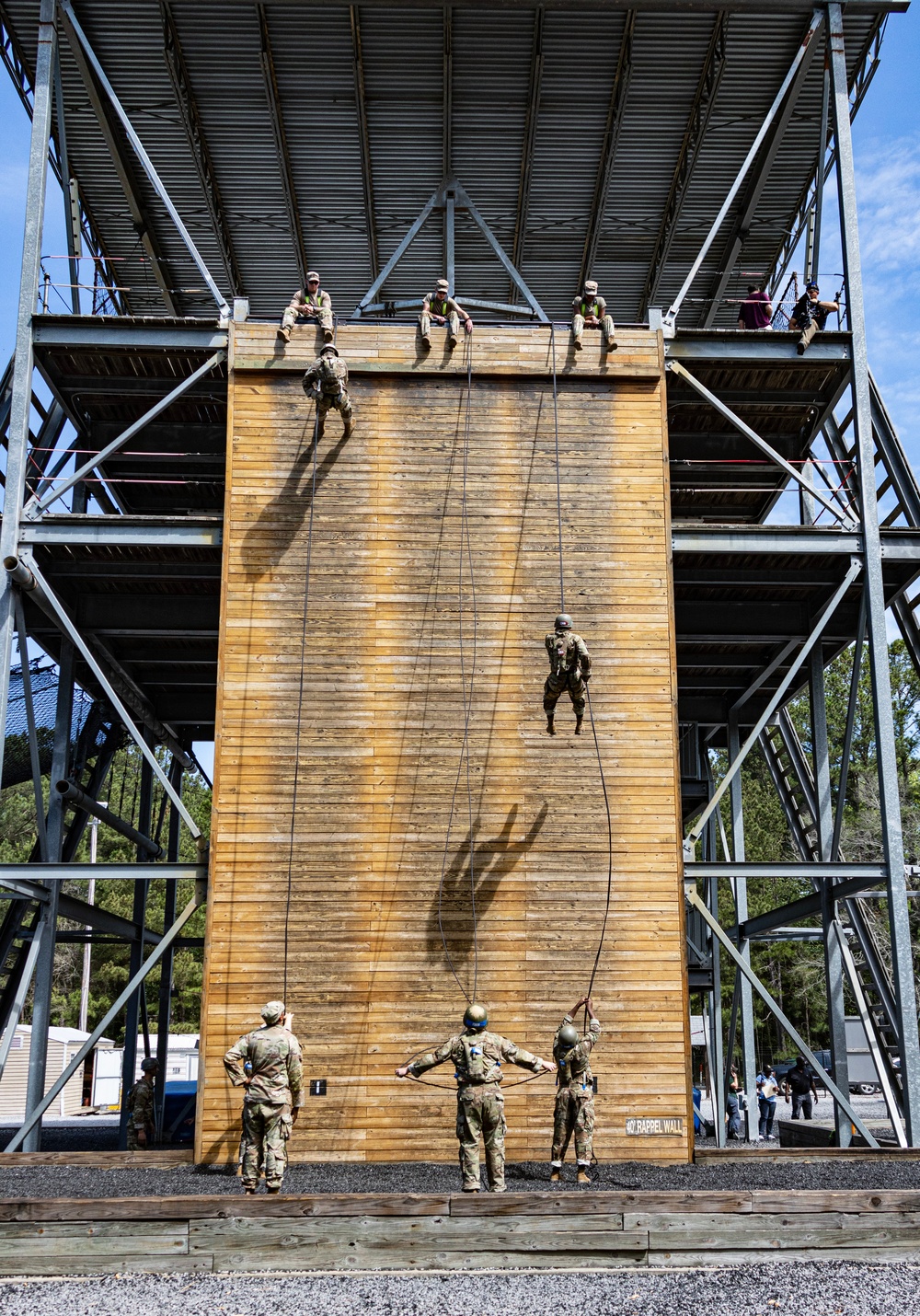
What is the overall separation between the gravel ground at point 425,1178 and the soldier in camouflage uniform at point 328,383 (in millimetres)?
9994

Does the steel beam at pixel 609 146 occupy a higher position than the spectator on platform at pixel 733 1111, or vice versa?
the steel beam at pixel 609 146

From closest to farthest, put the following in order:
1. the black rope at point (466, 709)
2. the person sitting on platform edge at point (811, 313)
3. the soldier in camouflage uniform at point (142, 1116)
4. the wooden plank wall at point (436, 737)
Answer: the wooden plank wall at point (436, 737)
the black rope at point (466, 709)
the person sitting on platform edge at point (811, 313)
the soldier in camouflage uniform at point (142, 1116)

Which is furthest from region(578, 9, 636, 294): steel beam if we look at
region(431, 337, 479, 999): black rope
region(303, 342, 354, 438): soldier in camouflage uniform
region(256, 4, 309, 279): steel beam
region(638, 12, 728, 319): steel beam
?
region(303, 342, 354, 438): soldier in camouflage uniform

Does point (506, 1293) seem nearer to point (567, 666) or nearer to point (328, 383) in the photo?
point (567, 666)

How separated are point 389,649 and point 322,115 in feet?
37.6

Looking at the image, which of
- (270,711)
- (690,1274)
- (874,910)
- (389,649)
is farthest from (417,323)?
(874,910)

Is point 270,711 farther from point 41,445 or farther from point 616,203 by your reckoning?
point 616,203

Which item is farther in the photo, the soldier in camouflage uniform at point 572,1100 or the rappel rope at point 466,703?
the rappel rope at point 466,703

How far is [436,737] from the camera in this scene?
17.5 meters

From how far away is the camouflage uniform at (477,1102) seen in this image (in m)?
12.0

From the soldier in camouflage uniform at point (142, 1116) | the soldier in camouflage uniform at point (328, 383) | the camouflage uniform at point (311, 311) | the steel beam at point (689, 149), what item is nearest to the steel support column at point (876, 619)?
the steel beam at point (689, 149)

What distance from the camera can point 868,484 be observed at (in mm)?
19156

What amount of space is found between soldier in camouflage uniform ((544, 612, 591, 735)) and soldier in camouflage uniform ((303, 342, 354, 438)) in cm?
452

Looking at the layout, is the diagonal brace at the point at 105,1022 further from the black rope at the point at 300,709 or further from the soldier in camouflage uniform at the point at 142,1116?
the soldier in camouflage uniform at the point at 142,1116
